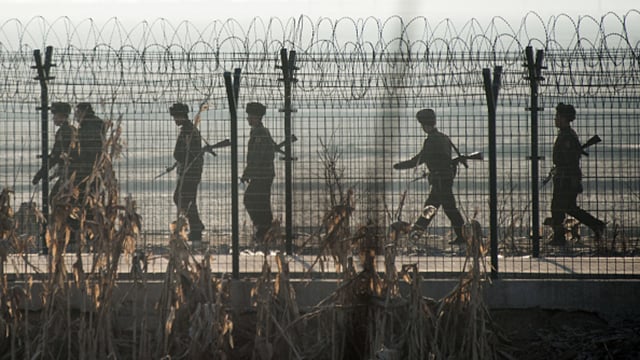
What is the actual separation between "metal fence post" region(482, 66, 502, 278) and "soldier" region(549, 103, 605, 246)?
1150mm

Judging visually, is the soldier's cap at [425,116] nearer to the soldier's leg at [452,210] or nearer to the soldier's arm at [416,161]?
the soldier's arm at [416,161]

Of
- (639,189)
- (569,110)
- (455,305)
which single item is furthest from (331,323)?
(569,110)

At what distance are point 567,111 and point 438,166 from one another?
138 cm

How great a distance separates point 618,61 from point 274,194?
3.22 metres

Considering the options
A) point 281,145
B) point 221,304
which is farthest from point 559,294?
point 281,145

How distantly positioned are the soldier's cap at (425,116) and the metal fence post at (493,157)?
103cm

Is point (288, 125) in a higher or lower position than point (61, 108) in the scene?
lower

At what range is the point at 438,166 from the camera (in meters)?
10.0

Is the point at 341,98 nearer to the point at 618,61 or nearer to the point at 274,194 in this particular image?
the point at 274,194

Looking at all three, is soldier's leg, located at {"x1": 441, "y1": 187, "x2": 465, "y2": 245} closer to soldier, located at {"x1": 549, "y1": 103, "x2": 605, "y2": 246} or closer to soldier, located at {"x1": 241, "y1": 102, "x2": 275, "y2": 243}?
soldier, located at {"x1": 549, "y1": 103, "x2": 605, "y2": 246}

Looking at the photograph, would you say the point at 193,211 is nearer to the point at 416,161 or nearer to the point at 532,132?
the point at 416,161

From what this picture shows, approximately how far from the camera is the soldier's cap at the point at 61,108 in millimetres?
9266

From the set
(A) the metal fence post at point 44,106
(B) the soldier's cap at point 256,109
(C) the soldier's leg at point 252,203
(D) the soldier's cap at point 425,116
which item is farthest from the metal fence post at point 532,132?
(A) the metal fence post at point 44,106

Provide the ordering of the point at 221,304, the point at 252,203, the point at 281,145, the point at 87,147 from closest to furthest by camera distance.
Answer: the point at 221,304 → the point at 87,147 → the point at 252,203 → the point at 281,145
